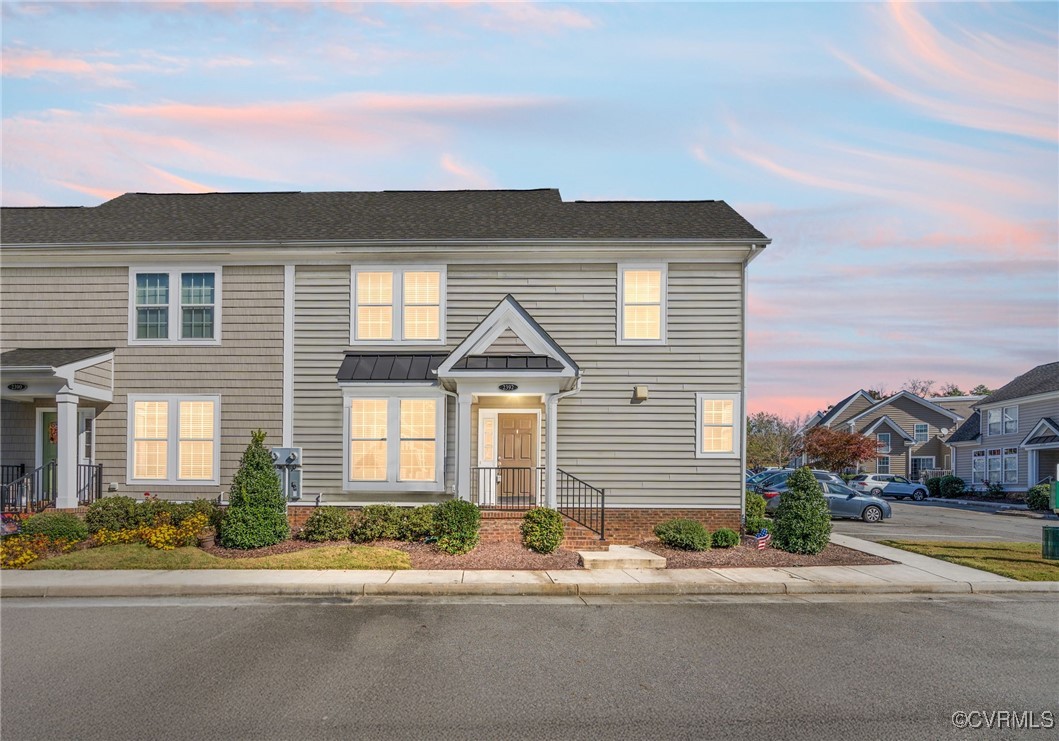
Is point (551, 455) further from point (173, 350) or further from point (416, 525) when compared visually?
point (173, 350)

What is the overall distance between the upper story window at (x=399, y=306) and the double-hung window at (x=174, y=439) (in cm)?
399

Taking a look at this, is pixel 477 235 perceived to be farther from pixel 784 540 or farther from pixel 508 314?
pixel 784 540

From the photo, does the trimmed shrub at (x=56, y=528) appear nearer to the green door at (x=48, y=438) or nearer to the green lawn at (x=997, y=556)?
the green door at (x=48, y=438)

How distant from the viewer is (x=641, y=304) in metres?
17.7

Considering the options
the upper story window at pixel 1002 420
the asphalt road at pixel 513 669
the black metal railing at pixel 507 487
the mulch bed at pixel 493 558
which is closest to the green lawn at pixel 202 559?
the mulch bed at pixel 493 558

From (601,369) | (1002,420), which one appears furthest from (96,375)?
(1002,420)

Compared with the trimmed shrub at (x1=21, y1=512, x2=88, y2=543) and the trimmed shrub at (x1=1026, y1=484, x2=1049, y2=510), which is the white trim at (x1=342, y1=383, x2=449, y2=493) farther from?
the trimmed shrub at (x1=1026, y1=484, x2=1049, y2=510)

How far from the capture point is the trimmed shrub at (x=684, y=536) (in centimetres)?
1513

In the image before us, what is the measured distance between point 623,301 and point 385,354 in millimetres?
5790

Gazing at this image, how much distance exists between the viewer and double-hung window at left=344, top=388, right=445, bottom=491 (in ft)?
56.5

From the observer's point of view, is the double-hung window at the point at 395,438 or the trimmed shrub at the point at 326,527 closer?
the trimmed shrub at the point at 326,527

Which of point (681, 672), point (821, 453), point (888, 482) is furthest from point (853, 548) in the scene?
point (821, 453)

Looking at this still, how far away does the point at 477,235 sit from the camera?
58.3ft

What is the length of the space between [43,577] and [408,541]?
20.5 feet
